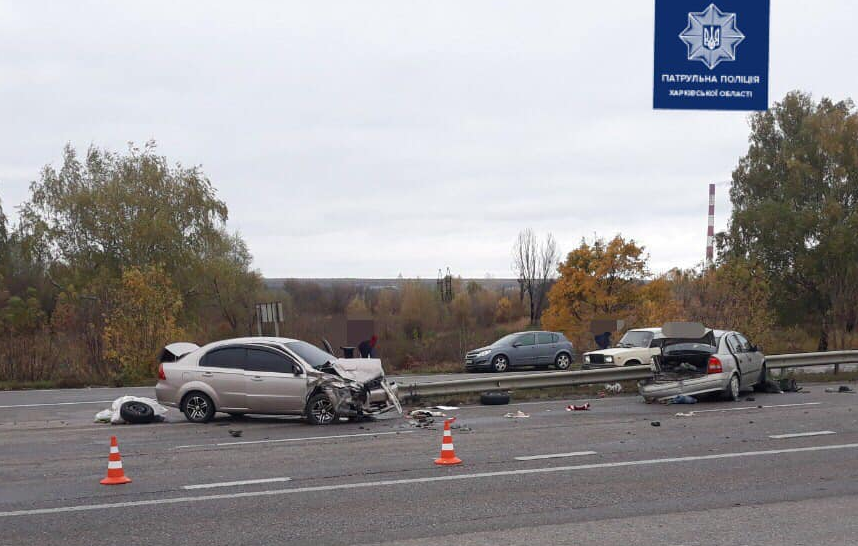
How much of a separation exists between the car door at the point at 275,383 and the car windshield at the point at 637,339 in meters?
14.8

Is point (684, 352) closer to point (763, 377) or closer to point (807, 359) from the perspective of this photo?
point (763, 377)

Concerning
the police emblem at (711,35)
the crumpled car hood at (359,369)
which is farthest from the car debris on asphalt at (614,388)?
the police emblem at (711,35)

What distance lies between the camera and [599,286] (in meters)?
56.4

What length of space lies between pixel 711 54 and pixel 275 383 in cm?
894

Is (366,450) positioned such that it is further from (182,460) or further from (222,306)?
(222,306)

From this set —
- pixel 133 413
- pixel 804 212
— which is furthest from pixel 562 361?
pixel 804 212

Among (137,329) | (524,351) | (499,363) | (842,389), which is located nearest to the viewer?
(842,389)

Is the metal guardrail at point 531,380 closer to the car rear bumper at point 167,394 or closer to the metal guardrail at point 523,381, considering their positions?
the metal guardrail at point 523,381

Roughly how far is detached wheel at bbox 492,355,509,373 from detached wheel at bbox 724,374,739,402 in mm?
15131

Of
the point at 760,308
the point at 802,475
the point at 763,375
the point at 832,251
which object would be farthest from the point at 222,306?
the point at 802,475

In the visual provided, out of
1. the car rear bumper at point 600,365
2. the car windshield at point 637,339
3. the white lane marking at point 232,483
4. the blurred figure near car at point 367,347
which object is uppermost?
the car windshield at point 637,339

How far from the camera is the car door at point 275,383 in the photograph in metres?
16.6

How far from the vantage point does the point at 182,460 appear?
41.0 ft

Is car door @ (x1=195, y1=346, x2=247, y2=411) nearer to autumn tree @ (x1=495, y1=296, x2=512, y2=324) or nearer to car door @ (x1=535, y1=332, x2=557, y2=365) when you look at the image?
car door @ (x1=535, y1=332, x2=557, y2=365)
